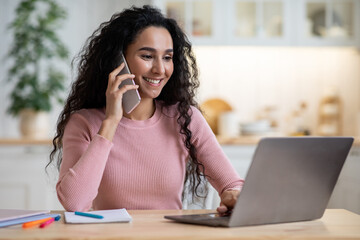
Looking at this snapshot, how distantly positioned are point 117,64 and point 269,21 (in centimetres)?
228

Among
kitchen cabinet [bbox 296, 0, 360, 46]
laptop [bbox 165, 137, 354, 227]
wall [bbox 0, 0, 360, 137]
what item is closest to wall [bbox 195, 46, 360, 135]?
wall [bbox 0, 0, 360, 137]

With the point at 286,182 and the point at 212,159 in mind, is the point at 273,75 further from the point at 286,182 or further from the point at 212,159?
the point at 286,182

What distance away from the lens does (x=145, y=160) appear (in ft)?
6.29

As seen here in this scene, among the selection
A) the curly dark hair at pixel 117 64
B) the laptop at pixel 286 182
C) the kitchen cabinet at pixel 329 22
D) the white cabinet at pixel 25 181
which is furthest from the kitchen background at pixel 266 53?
the laptop at pixel 286 182

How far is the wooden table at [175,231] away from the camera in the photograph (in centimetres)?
119

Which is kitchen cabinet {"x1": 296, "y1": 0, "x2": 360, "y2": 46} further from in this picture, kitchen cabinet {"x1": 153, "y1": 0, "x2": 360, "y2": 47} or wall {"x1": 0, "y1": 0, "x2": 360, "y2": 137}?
wall {"x1": 0, "y1": 0, "x2": 360, "y2": 137}

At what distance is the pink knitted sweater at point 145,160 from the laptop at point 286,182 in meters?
0.45

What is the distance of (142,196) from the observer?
6.25 feet

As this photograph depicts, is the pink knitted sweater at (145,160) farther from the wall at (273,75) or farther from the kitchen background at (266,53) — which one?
the wall at (273,75)

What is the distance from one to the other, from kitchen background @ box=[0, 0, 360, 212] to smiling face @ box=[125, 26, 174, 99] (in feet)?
6.57

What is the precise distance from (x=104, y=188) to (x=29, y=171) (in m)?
1.82

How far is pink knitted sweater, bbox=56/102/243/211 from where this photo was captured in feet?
6.15

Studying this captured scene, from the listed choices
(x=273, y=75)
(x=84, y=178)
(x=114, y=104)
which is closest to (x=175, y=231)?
(x=84, y=178)

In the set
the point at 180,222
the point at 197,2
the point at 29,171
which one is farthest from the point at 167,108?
the point at 197,2
